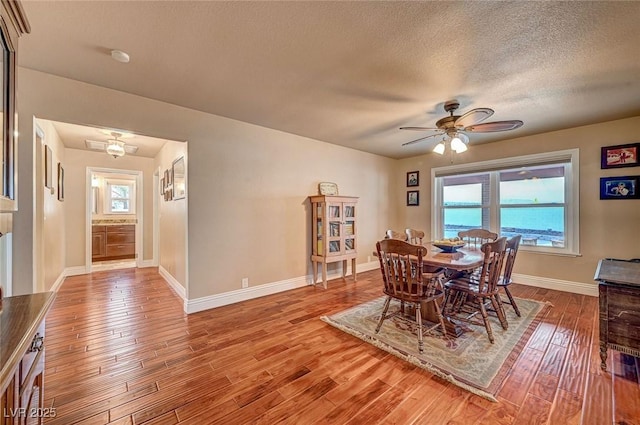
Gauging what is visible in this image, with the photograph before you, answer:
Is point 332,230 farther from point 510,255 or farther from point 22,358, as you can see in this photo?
point 22,358

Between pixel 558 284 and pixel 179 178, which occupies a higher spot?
pixel 179 178

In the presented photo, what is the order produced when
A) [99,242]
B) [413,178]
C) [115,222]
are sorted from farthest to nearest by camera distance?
1. [115,222]
2. [99,242]
3. [413,178]

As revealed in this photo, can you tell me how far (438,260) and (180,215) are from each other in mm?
3190

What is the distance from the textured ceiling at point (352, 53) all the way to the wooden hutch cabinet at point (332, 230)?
150cm

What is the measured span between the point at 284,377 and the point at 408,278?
1257 millimetres

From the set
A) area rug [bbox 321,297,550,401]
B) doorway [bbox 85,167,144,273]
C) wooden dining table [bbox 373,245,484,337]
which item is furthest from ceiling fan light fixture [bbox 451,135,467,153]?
doorway [bbox 85,167,144,273]

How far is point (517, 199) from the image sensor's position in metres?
4.30

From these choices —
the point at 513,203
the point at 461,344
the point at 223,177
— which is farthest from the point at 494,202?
the point at 223,177

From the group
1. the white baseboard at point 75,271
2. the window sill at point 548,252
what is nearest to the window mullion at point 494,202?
the window sill at point 548,252

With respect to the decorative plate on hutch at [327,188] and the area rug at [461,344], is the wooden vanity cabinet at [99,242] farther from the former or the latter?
the area rug at [461,344]

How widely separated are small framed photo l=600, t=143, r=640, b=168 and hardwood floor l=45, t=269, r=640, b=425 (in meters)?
1.99

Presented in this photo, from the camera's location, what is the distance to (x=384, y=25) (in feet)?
5.56

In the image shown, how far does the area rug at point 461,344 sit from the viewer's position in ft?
6.15

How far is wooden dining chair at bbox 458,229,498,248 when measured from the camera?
357cm
